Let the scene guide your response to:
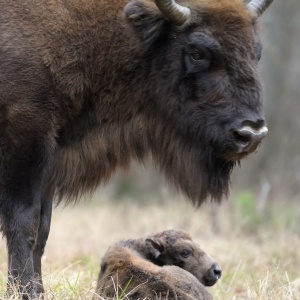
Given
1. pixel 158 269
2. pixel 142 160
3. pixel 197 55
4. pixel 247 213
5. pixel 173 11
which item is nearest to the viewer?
pixel 158 269

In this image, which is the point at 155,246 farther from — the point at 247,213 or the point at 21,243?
the point at 247,213

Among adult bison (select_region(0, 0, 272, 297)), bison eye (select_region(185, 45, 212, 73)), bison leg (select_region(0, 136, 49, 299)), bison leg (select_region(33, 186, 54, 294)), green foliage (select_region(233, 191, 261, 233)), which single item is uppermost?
bison eye (select_region(185, 45, 212, 73))

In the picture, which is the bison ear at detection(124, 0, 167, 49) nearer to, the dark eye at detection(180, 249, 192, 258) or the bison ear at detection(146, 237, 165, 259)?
the bison ear at detection(146, 237, 165, 259)

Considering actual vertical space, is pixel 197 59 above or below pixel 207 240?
above

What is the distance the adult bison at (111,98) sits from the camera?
6.04m

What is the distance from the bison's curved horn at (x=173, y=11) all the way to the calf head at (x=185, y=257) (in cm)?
181

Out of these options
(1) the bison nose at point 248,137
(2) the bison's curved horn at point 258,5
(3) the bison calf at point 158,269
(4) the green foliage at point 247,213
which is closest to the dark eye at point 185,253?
(3) the bison calf at point 158,269

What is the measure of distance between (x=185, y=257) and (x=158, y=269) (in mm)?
1040

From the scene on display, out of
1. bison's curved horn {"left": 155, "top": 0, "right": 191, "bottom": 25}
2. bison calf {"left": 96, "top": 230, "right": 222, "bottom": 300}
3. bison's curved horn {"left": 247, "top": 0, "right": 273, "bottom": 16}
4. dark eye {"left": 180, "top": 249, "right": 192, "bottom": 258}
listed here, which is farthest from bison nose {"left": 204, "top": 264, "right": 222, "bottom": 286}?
bison's curved horn {"left": 247, "top": 0, "right": 273, "bottom": 16}

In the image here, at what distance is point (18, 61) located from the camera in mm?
6129

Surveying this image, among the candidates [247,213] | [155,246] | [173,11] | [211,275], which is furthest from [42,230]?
[247,213]

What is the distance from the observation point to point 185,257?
688cm

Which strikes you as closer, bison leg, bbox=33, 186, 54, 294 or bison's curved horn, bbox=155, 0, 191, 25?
bison's curved horn, bbox=155, 0, 191, 25

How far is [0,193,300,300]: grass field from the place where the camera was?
6.82m
